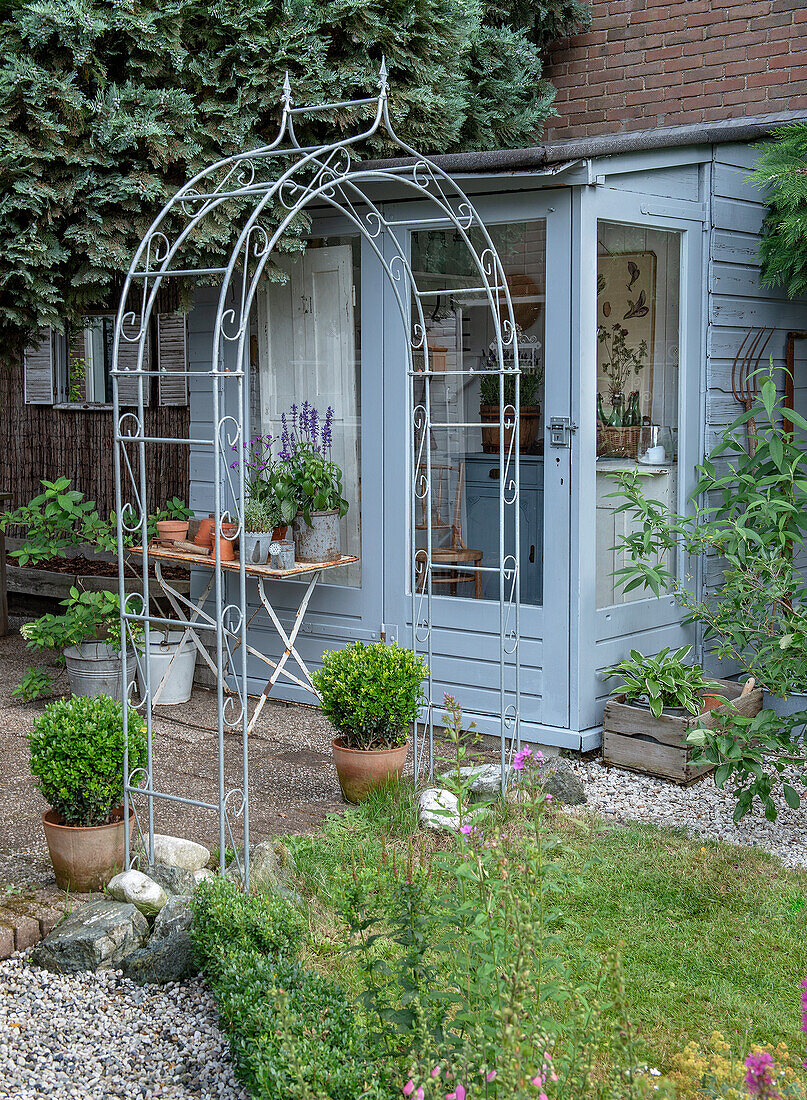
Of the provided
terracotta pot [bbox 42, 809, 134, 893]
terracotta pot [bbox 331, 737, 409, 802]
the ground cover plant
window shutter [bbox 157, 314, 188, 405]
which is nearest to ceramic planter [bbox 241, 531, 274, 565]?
terracotta pot [bbox 331, 737, 409, 802]

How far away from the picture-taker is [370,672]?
476 cm

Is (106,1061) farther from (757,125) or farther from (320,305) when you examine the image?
(757,125)

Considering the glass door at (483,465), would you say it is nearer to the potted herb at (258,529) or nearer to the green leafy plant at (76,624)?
the potted herb at (258,529)

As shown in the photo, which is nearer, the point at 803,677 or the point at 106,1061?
the point at 106,1061

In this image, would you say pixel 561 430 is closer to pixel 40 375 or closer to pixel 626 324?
pixel 626 324

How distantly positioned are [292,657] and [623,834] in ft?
8.27

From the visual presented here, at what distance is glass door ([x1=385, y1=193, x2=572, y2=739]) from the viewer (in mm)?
5578

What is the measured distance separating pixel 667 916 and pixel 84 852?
2059 millimetres

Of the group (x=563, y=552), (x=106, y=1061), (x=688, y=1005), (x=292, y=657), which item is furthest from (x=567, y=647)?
(x=106, y=1061)

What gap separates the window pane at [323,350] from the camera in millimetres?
6367

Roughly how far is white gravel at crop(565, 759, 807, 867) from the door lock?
5.15 ft

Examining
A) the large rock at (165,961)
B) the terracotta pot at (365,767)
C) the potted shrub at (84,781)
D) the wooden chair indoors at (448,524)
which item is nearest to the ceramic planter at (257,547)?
the wooden chair indoors at (448,524)

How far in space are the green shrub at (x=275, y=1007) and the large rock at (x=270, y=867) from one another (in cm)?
49

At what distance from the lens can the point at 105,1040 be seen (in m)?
3.28
